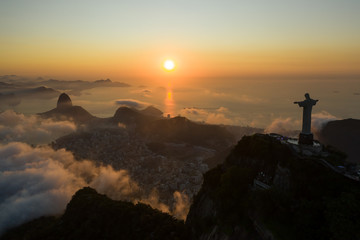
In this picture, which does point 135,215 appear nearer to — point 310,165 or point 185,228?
point 185,228

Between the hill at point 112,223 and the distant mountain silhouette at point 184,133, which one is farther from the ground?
the hill at point 112,223

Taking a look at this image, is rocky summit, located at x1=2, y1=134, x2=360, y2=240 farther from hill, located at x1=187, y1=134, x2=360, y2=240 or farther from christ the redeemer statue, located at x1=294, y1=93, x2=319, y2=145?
christ the redeemer statue, located at x1=294, y1=93, x2=319, y2=145

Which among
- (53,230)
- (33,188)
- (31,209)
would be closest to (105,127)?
(33,188)

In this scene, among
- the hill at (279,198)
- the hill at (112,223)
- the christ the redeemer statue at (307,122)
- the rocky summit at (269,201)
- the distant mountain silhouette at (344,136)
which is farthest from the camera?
the distant mountain silhouette at (344,136)

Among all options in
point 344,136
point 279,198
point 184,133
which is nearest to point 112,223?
point 279,198

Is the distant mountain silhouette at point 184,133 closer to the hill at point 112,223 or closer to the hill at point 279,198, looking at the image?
the hill at point 112,223

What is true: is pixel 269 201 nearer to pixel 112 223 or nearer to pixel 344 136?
pixel 112 223

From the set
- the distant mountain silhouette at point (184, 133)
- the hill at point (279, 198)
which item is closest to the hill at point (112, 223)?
the hill at point (279, 198)

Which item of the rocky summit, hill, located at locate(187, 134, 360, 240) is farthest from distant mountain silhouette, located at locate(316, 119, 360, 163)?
hill, located at locate(187, 134, 360, 240)
